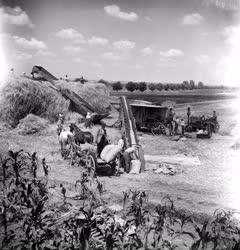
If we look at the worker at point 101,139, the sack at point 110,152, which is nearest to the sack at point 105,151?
the sack at point 110,152

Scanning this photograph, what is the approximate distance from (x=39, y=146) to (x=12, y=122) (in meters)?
3.58

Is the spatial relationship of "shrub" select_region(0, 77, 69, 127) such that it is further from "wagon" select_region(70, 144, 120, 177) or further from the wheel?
the wheel

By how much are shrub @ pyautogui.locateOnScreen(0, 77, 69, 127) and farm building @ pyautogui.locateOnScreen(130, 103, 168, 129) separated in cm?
421

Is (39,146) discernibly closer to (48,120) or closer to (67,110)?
(48,120)

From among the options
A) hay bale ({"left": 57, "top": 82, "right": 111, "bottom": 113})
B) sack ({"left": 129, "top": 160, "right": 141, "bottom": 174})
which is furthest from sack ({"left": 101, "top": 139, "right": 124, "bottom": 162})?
hay bale ({"left": 57, "top": 82, "right": 111, "bottom": 113})

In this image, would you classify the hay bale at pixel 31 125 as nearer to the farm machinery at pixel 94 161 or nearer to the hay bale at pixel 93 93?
the hay bale at pixel 93 93

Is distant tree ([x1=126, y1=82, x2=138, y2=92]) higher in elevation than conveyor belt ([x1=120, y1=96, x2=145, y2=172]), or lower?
higher

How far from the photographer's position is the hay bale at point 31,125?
46.7ft

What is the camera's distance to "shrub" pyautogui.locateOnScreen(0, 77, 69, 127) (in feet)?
48.2

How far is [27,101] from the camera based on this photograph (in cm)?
1555

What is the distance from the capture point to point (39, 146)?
12.0 m

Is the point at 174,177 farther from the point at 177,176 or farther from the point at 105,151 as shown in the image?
the point at 105,151

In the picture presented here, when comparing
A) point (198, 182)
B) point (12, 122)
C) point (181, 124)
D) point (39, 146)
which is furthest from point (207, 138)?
point (12, 122)

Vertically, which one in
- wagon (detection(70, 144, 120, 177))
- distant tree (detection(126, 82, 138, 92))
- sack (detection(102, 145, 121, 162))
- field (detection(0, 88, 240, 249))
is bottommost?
field (detection(0, 88, 240, 249))
